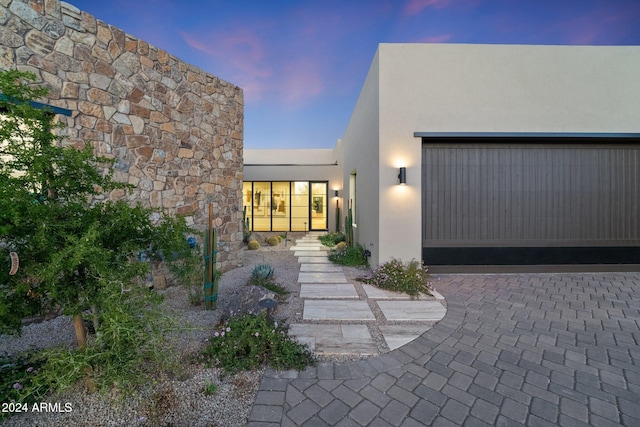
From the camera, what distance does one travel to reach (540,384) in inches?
75.0

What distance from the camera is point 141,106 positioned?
148 inches

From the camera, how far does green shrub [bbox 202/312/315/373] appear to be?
2066mm

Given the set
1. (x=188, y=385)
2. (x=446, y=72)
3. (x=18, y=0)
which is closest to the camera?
(x=188, y=385)

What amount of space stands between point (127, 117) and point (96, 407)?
11.7ft

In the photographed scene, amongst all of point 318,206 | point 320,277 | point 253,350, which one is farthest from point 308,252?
point 253,350

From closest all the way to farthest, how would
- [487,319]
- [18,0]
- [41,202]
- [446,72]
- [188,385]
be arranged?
[41,202] < [188,385] < [18,0] < [487,319] < [446,72]

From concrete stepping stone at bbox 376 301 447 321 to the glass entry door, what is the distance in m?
7.89

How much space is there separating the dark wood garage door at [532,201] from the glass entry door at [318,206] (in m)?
6.68

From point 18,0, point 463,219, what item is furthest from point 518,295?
point 18,0

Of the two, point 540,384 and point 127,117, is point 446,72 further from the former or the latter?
point 127,117

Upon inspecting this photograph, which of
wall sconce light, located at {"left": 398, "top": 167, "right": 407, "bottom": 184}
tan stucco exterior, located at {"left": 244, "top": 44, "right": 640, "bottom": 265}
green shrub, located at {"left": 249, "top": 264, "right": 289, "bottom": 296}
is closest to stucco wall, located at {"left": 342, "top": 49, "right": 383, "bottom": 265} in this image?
tan stucco exterior, located at {"left": 244, "top": 44, "right": 640, "bottom": 265}

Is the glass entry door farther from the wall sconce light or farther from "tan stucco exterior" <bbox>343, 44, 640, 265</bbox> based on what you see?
the wall sconce light

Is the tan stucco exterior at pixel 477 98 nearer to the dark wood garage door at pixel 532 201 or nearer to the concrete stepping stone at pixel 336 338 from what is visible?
the dark wood garage door at pixel 532 201

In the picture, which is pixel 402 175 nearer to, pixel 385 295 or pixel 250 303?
pixel 385 295
